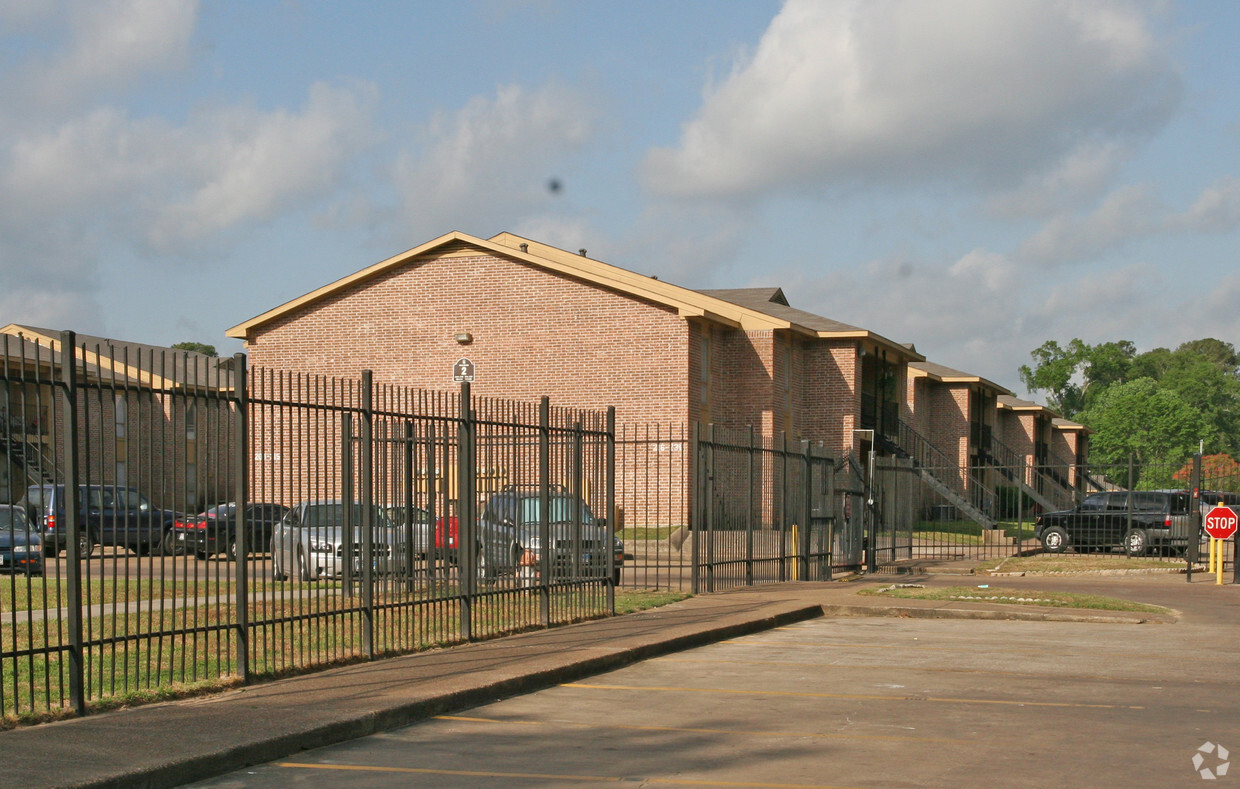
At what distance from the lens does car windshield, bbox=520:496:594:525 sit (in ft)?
44.8

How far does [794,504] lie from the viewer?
854 inches

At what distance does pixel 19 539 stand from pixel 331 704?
3763 mm

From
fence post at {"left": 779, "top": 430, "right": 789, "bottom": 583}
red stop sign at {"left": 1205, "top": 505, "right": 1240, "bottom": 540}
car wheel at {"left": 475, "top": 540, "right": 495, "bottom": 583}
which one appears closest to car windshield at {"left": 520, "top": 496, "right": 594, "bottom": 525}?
car wheel at {"left": 475, "top": 540, "right": 495, "bottom": 583}

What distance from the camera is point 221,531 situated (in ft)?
31.8

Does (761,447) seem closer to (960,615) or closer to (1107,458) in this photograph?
(960,615)

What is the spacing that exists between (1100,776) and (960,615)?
10.0 meters

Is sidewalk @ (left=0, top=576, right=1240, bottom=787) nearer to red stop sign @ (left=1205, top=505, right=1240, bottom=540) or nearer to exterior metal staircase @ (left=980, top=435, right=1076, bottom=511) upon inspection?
red stop sign @ (left=1205, top=505, right=1240, bottom=540)

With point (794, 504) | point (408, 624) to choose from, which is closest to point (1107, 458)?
point (794, 504)

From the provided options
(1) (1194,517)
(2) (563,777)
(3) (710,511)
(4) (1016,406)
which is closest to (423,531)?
(2) (563,777)

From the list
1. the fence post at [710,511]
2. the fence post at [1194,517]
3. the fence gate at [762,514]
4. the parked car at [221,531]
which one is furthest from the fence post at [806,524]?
the parked car at [221,531]

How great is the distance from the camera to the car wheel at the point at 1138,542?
29781 mm

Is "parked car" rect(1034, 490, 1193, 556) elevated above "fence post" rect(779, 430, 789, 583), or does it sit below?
below

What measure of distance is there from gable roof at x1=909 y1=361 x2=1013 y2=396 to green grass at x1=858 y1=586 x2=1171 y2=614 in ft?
110

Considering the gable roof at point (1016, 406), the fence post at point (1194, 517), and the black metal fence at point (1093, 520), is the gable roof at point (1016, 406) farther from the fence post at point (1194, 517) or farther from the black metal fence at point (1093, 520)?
the fence post at point (1194, 517)
